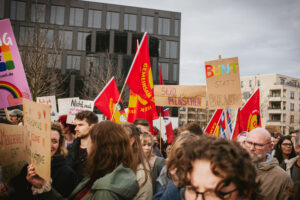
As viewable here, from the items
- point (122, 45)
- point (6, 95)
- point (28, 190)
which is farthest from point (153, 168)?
point (122, 45)

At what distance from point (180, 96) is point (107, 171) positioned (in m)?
4.33

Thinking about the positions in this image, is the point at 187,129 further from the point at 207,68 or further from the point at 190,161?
the point at 190,161

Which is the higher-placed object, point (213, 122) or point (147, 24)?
point (147, 24)

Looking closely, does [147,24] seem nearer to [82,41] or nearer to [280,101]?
[82,41]

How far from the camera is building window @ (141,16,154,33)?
39.1 meters

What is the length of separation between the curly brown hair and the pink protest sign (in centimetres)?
280

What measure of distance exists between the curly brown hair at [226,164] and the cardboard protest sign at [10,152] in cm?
222

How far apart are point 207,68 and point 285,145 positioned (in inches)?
88.8

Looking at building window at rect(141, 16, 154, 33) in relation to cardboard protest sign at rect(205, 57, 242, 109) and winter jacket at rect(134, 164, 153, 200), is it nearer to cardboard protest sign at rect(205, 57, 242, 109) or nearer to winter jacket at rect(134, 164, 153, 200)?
cardboard protest sign at rect(205, 57, 242, 109)

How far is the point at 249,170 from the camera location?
4.76 feet

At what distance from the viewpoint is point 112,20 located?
3831cm

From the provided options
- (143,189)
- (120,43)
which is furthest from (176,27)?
(143,189)

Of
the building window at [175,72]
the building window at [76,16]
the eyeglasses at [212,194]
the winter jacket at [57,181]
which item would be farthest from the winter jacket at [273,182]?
the building window at [76,16]

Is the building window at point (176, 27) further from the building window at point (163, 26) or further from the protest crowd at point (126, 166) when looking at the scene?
the protest crowd at point (126, 166)
